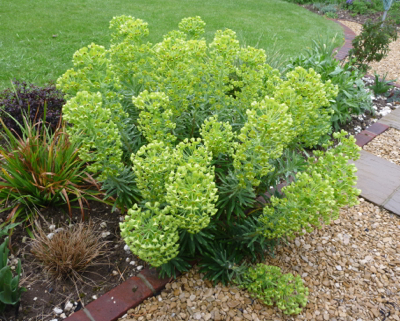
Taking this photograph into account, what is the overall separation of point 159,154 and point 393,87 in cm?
530

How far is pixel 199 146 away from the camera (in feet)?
6.79

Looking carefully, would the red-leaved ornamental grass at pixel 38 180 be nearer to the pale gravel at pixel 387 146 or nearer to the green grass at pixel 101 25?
the green grass at pixel 101 25

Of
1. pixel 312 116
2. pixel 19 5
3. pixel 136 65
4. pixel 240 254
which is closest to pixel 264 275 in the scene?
pixel 240 254

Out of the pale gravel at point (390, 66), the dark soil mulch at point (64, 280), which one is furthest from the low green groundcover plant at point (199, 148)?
the pale gravel at point (390, 66)

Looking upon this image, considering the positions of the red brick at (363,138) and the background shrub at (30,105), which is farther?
the red brick at (363,138)

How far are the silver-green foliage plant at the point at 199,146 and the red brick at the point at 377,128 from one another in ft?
8.89

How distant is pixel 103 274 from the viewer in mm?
2465

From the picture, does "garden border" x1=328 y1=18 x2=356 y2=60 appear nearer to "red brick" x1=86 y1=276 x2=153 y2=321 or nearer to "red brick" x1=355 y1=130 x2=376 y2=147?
"red brick" x1=355 y1=130 x2=376 y2=147

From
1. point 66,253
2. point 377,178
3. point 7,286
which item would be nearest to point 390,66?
point 377,178

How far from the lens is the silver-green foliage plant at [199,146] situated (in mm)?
1762

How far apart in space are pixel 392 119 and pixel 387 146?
0.86 metres

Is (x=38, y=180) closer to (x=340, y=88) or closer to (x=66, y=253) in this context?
(x=66, y=253)

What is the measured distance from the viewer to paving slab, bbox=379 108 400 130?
15.8ft

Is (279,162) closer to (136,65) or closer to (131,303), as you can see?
(136,65)
